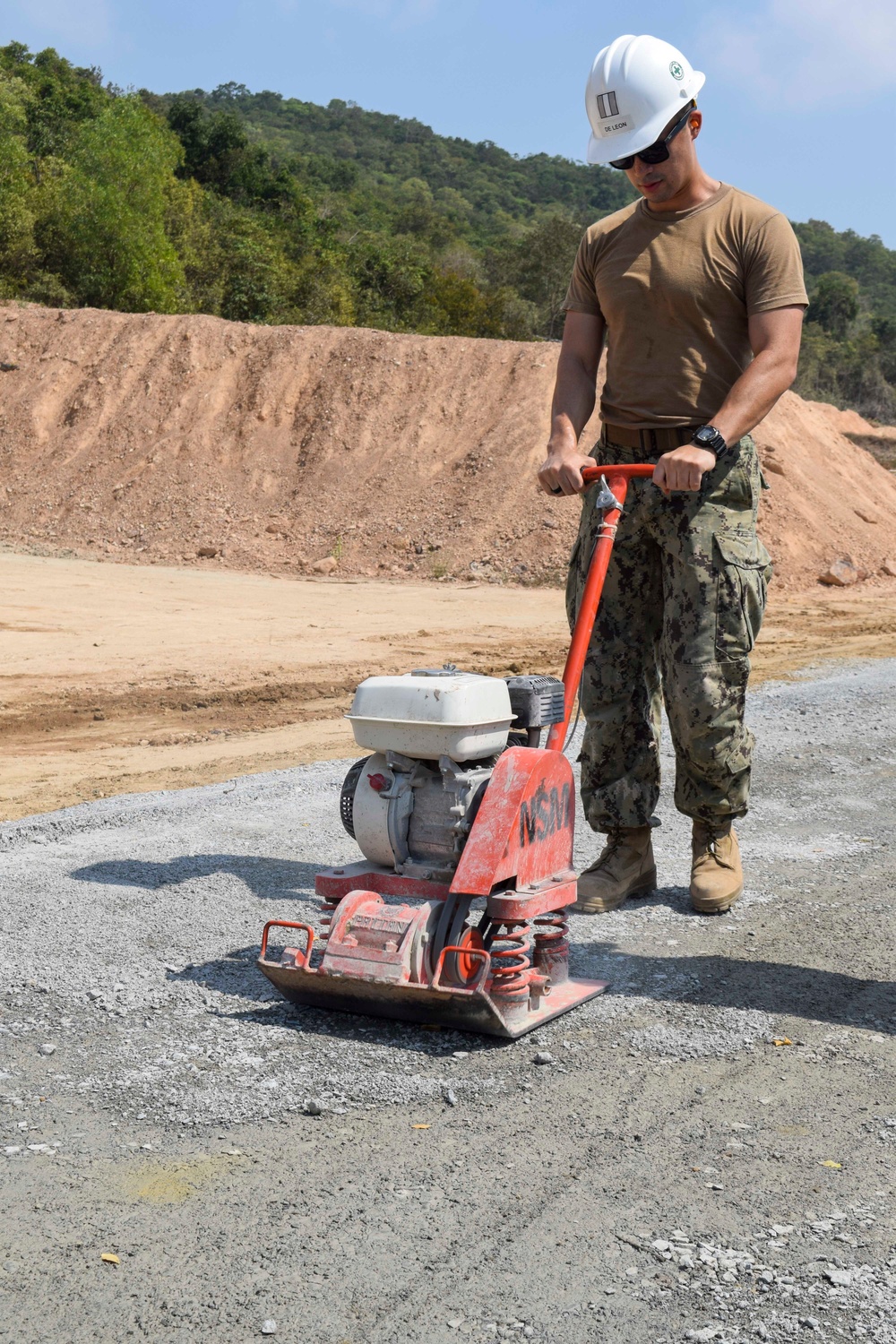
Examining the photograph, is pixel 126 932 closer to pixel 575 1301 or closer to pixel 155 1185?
pixel 155 1185

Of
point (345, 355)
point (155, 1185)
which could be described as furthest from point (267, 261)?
point (155, 1185)

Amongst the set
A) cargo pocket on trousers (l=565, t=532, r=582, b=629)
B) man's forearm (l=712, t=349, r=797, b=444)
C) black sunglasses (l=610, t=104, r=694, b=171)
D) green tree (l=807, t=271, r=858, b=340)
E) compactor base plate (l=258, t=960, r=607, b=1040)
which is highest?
green tree (l=807, t=271, r=858, b=340)

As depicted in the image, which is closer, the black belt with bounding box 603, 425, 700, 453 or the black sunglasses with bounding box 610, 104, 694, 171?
the black sunglasses with bounding box 610, 104, 694, 171

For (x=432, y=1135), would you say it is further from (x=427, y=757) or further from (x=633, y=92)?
(x=633, y=92)

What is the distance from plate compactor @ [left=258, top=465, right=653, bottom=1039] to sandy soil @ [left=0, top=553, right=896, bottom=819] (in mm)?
3661

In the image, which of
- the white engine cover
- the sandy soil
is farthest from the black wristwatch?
the sandy soil

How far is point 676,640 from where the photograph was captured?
169 inches

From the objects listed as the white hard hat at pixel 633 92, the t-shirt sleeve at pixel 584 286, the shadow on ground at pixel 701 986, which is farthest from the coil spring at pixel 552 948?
the white hard hat at pixel 633 92

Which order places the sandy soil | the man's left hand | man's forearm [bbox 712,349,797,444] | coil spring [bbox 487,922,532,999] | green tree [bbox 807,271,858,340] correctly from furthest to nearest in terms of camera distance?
1. green tree [bbox 807,271,858,340]
2. the sandy soil
3. man's forearm [bbox 712,349,797,444]
4. the man's left hand
5. coil spring [bbox 487,922,532,999]

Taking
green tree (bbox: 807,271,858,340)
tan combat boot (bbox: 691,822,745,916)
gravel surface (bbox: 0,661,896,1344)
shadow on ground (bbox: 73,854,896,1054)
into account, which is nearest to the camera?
gravel surface (bbox: 0,661,896,1344)

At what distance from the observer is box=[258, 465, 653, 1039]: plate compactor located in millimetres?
3363

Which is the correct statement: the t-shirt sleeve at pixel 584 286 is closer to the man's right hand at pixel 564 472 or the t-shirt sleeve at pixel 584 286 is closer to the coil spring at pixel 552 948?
the man's right hand at pixel 564 472

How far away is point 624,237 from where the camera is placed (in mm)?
4320

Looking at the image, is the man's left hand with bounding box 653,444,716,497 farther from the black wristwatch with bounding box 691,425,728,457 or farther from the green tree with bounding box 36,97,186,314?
the green tree with bounding box 36,97,186,314
